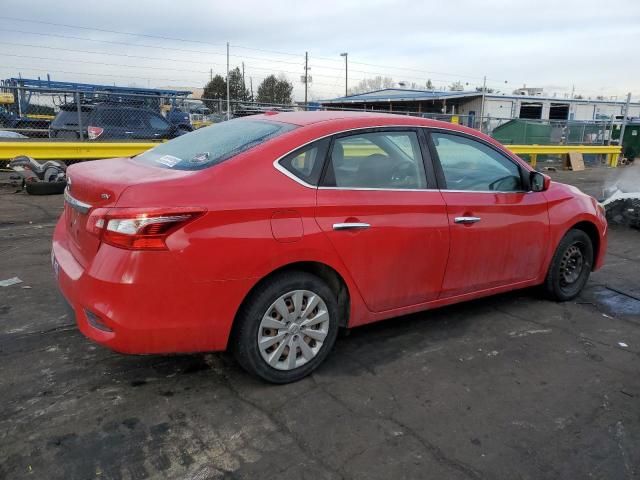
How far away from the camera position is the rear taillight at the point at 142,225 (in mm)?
2678

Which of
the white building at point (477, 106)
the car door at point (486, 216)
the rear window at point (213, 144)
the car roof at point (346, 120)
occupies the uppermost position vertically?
the white building at point (477, 106)

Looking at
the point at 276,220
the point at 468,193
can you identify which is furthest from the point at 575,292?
the point at 276,220

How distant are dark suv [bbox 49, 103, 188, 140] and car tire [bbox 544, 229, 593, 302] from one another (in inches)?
389

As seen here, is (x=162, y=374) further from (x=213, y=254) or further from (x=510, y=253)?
(x=510, y=253)

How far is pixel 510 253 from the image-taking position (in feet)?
13.7

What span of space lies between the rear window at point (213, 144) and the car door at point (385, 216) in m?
0.48

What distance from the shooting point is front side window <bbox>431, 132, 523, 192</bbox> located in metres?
3.86

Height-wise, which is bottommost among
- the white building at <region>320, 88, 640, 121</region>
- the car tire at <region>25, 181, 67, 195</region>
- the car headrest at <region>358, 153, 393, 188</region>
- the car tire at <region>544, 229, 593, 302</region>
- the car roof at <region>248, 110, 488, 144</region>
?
the car tire at <region>25, 181, 67, 195</region>

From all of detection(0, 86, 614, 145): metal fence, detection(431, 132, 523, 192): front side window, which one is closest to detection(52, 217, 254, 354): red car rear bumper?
detection(431, 132, 523, 192): front side window

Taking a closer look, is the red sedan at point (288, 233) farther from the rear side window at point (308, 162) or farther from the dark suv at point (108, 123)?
the dark suv at point (108, 123)

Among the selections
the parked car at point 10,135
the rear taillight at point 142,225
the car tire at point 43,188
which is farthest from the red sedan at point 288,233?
the parked car at point 10,135

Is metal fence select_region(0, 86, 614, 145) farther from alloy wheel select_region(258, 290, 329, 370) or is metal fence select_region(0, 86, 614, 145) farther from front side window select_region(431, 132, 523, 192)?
alloy wheel select_region(258, 290, 329, 370)

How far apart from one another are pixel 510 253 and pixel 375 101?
139 ft

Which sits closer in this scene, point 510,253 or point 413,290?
point 413,290
